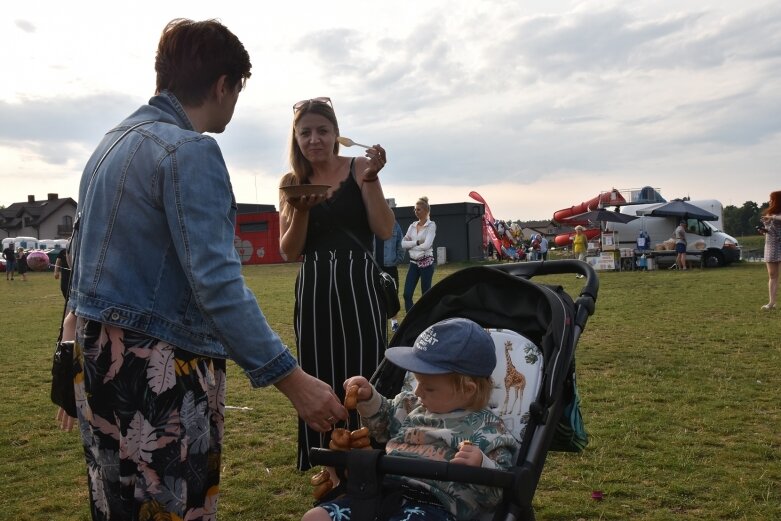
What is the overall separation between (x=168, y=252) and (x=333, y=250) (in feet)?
5.97

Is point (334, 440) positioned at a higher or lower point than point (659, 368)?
higher

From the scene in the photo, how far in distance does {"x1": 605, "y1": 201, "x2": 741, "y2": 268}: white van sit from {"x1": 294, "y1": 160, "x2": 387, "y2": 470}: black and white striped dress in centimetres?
2535

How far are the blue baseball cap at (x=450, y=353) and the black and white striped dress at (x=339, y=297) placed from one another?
40.8 inches

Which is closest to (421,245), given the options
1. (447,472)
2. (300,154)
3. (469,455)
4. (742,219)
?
(300,154)

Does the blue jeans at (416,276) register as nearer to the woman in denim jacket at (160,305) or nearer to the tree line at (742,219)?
the woman in denim jacket at (160,305)

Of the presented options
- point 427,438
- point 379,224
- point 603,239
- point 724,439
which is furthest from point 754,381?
point 603,239

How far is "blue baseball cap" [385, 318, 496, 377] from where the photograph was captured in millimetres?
2602

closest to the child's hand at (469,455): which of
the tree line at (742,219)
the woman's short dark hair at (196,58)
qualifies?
the woman's short dark hair at (196,58)

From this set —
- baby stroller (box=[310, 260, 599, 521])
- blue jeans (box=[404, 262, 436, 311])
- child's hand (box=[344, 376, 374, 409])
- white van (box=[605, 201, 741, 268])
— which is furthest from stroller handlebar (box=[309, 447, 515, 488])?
white van (box=[605, 201, 741, 268])

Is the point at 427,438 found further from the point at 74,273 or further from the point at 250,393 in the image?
the point at 250,393

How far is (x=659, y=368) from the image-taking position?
7.58 meters

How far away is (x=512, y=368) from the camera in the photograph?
303 cm

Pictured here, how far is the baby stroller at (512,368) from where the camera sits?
7.28ft

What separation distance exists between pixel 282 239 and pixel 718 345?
23.3 feet
